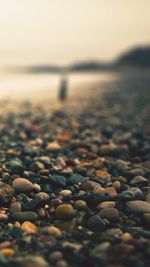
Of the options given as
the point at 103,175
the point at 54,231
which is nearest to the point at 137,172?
the point at 103,175

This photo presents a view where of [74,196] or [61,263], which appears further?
[74,196]

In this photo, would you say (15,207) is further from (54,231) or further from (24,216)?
(54,231)

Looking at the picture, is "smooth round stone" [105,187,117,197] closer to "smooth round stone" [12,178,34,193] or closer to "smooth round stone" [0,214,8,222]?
"smooth round stone" [12,178,34,193]

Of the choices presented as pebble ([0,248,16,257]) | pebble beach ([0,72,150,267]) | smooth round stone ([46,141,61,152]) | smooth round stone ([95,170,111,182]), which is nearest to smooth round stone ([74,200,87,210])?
pebble beach ([0,72,150,267])

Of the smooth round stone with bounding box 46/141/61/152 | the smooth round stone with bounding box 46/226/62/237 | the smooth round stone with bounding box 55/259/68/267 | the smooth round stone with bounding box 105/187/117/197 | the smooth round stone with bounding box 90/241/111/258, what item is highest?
the smooth round stone with bounding box 46/141/61/152

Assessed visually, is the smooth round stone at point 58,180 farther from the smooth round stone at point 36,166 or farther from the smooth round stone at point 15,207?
the smooth round stone at point 15,207

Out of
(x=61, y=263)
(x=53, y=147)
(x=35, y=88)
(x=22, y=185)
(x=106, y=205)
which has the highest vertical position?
(x=35, y=88)

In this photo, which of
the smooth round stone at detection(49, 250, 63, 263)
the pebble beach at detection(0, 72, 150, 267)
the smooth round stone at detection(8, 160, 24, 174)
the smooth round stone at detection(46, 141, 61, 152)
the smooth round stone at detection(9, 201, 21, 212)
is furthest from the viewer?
the smooth round stone at detection(46, 141, 61, 152)
